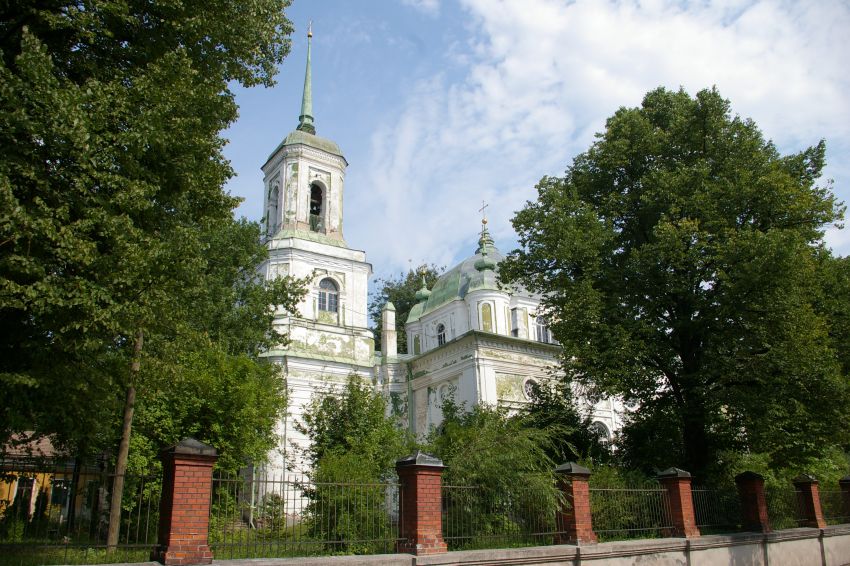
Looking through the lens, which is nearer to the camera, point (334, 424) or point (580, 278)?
point (334, 424)

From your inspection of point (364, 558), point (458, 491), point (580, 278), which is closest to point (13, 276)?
point (364, 558)

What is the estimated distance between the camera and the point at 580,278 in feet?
56.6

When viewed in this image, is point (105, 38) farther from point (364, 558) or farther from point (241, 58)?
point (364, 558)

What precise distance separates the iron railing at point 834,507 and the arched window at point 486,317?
53.1 ft

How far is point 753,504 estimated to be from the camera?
14.4 metres

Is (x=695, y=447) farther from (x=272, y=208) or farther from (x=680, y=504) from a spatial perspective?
(x=272, y=208)

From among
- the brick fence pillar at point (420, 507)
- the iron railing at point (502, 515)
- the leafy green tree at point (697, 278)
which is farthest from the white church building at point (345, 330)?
the brick fence pillar at point (420, 507)

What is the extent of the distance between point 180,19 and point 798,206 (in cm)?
1385

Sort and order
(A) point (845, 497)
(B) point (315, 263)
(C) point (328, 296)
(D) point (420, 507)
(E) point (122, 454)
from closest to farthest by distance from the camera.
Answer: (D) point (420, 507) → (E) point (122, 454) → (A) point (845, 497) → (B) point (315, 263) → (C) point (328, 296)

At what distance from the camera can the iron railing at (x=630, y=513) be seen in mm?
12305

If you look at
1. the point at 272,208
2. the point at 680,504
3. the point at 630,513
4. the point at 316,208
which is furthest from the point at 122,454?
the point at 272,208

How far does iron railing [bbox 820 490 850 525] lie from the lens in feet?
57.3

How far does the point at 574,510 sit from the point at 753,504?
5.94m

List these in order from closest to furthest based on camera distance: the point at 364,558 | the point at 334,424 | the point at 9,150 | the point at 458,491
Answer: the point at 9,150
the point at 364,558
the point at 458,491
the point at 334,424
